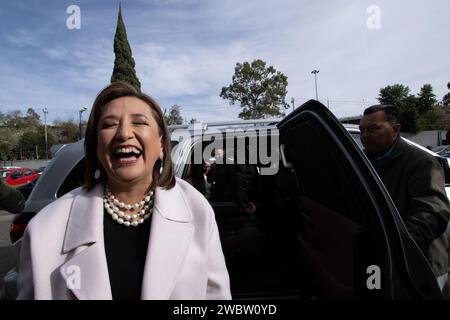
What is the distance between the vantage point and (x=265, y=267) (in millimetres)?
2820

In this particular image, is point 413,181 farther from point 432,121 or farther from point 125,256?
point 432,121

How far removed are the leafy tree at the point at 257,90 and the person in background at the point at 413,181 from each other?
19041 millimetres

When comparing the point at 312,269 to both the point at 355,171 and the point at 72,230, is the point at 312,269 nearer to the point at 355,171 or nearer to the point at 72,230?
the point at 355,171

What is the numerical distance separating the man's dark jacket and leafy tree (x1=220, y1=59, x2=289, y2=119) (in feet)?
63.0

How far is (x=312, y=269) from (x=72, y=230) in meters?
2.13

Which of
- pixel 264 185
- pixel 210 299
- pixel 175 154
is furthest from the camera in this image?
pixel 264 185

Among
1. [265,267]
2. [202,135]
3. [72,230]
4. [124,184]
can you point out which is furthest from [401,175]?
[72,230]

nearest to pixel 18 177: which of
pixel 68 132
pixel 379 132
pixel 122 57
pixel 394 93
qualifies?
pixel 122 57

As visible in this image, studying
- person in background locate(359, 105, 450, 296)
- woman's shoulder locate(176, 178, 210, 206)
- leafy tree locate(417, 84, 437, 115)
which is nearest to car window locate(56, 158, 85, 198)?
woman's shoulder locate(176, 178, 210, 206)

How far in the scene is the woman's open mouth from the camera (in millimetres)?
1334

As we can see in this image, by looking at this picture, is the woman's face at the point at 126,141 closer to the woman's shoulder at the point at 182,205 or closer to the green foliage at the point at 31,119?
the woman's shoulder at the point at 182,205

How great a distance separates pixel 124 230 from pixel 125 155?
33cm

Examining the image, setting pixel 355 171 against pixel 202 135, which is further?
pixel 202 135

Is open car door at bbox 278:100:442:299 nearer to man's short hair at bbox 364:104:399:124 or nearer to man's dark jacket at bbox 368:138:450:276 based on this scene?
man's dark jacket at bbox 368:138:450:276
